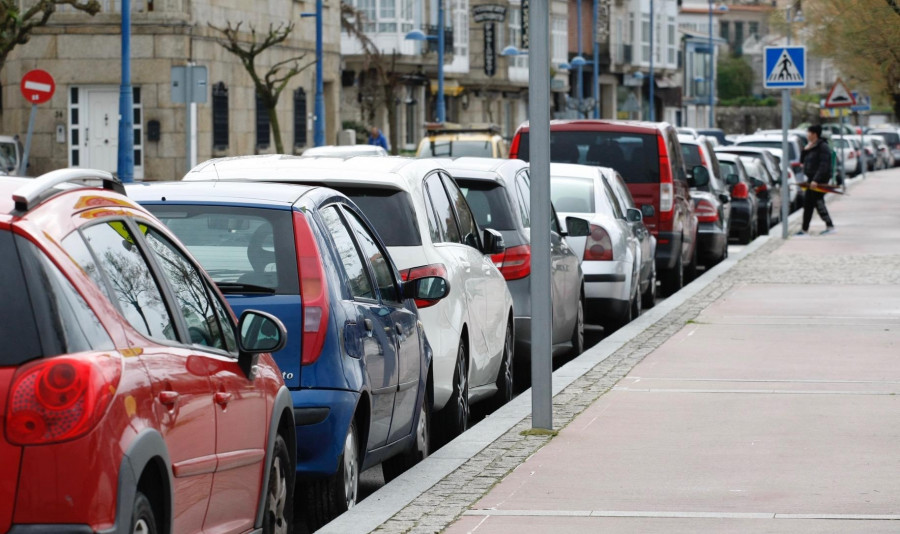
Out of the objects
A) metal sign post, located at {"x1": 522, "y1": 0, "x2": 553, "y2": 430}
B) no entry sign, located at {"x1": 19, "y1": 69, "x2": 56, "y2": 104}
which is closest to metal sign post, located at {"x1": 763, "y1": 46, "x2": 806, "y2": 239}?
no entry sign, located at {"x1": 19, "y1": 69, "x2": 56, "y2": 104}

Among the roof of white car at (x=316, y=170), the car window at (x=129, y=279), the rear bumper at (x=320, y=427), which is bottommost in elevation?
the rear bumper at (x=320, y=427)

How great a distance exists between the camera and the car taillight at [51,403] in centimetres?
431

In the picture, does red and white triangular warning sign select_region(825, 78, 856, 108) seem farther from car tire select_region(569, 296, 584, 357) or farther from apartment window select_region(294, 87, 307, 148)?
car tire select_region(569, 296, 584, 357)

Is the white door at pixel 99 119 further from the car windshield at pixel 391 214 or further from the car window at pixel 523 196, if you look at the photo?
the car windshield at pixel 391 214

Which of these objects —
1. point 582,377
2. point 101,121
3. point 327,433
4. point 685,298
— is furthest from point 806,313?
point 101,121

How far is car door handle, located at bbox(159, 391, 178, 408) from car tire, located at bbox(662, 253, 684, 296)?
50.3 feet

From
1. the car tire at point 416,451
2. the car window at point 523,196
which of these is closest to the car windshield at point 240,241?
the car tire at point 416,451

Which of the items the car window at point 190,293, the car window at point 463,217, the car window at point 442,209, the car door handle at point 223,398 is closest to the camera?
the car door handle at point 223,398

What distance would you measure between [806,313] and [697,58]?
118 m

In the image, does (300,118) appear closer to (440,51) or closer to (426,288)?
(440,51)

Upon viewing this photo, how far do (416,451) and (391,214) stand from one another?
132 cm

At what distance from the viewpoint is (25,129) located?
44844mm

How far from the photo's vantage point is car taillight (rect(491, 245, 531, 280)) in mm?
12430

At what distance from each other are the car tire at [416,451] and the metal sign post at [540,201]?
737 mm
